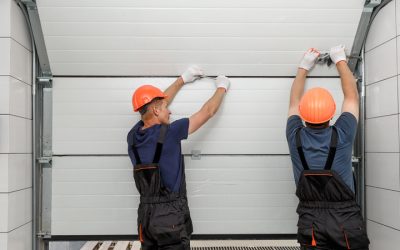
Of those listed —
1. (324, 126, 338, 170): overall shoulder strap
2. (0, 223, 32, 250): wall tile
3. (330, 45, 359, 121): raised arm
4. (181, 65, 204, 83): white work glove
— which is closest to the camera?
(324, 126, 338, 170): overall shoulder strap

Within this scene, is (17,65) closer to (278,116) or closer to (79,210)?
(79,210)

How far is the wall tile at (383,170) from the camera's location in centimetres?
243

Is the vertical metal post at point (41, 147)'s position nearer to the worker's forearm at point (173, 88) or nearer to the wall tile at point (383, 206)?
the worker's forearm at point (173, 88)

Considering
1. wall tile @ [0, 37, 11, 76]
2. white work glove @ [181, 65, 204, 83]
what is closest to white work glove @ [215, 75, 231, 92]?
white work glove @ [181, 65, 204, 83]

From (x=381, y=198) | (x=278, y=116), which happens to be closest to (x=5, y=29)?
(x=278, y=116)

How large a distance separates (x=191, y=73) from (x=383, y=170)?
1.51 metres

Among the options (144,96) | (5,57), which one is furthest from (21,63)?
(144,96)

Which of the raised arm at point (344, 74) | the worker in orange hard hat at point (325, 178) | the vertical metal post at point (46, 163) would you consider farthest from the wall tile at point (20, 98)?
the raised arm at point (344, 74)

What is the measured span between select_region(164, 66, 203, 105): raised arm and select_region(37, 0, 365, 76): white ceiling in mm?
56

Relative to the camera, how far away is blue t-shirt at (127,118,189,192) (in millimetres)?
2438

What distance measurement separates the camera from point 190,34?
2.69m

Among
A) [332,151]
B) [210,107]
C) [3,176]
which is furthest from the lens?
[210,107]

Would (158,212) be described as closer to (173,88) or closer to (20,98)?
(173,88)

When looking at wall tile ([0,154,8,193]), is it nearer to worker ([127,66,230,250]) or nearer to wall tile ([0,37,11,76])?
wall tile ([0,37,11,76])
